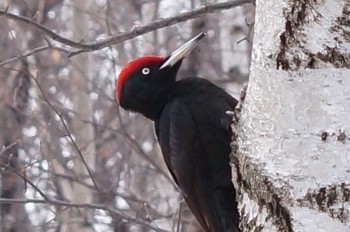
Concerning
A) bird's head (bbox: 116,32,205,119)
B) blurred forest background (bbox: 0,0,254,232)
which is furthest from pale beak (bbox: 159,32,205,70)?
blurred forest background (bbox: 0,0,254,232)

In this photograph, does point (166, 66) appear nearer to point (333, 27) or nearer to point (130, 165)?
point (333, 27)

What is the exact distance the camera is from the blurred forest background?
6988mm

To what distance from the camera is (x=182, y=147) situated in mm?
3273

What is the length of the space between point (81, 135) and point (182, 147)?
13.2 feet

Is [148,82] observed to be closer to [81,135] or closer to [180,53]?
[180,53]

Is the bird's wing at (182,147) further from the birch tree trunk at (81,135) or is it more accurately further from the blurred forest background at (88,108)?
the birch tree trunk at (81,135)

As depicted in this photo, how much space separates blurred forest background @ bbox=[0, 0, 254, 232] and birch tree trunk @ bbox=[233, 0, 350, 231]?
4.24 metres

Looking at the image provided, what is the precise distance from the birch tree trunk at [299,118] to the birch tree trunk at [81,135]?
448cm

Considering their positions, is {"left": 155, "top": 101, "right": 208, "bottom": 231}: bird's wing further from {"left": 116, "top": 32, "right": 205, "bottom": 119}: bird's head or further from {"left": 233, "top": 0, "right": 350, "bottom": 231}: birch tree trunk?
{"left": 233, "top": 0, "right": 350, "bottom": 231}: birch tree trunk

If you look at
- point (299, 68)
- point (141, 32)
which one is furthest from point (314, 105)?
point (141, 32)

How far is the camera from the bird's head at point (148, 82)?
354cm

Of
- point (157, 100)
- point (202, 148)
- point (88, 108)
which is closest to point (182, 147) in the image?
point (202, 148)

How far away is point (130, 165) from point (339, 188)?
19.0 ft

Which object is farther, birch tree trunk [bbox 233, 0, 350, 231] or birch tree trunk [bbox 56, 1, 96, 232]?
birch tree trunk [bbox 56, 1, 96, 232]
